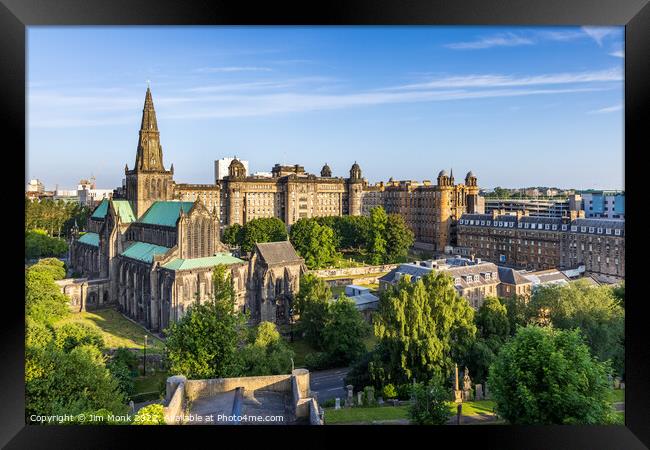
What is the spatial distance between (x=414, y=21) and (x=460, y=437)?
6891 mm

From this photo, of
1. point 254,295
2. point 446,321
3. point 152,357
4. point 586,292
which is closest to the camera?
point 446,321

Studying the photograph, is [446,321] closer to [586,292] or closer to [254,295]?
[586,292]

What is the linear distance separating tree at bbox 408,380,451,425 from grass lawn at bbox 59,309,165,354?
10871 mm

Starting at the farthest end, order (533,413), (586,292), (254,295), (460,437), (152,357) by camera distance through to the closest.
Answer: (254,295)
(152,357)
(586,292)
(533,413)
(460,437)

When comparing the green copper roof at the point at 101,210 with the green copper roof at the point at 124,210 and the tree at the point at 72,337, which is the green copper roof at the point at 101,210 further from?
the tree at the point at 72,337

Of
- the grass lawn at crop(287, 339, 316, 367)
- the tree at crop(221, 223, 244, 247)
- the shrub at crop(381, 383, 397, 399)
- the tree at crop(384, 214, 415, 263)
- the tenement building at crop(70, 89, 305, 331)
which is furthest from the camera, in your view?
the tree at crop(221, 223, 244, 247)

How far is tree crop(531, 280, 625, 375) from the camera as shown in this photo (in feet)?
48.5

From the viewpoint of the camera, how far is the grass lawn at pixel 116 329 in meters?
19.9

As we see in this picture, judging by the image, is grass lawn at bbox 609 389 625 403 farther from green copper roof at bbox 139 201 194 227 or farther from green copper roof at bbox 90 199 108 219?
green copper roof at bbox 90 199 108 219

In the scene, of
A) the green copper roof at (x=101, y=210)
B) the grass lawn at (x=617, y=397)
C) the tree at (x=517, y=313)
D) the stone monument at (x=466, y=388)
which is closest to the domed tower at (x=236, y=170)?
the green copper roof at (x=101, y=210)

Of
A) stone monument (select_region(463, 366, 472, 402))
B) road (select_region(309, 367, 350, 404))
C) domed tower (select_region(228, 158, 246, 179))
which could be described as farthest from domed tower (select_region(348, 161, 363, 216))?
stone monument (select_region(463, 366, 472, 402))

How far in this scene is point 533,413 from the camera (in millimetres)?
10055
